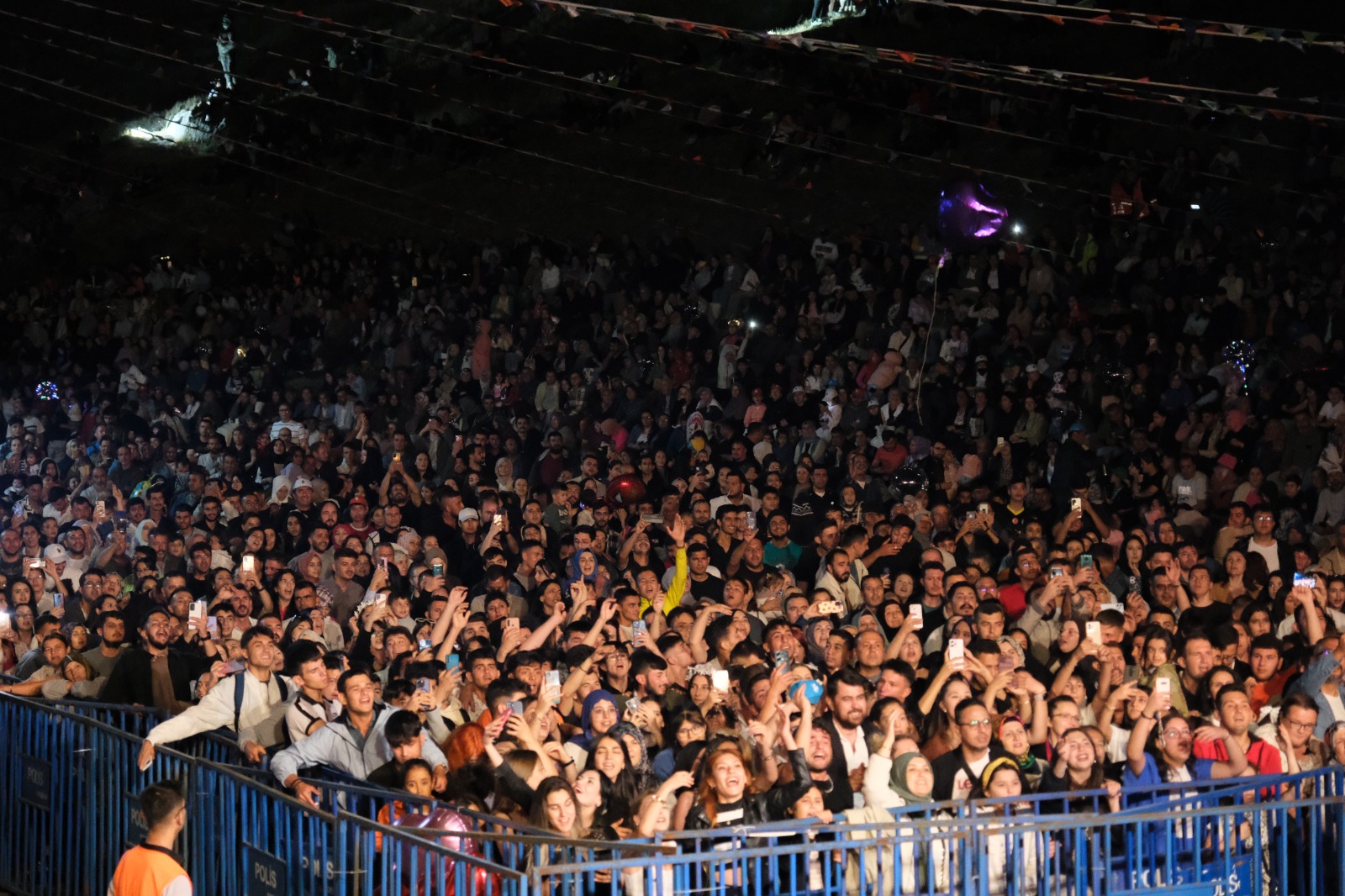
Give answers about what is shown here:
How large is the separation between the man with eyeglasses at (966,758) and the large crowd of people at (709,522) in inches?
0.7

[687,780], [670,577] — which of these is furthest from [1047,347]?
[687,780]

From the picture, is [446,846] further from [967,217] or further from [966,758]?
[967,217]

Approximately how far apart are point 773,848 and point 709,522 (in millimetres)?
7349

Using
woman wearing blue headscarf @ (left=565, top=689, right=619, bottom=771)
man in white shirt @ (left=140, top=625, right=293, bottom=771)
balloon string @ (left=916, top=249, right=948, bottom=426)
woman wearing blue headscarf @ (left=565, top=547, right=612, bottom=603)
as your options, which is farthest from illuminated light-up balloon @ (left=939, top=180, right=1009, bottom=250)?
man in white shirt @ (left=140, top=625, right=293, bottom=771)

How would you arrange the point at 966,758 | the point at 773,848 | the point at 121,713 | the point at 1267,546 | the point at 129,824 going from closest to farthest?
1. the point at 773,848
2. the point at 966,758
3. the point at 129,824
4. the point at 121,713
5. the point at 1267,546

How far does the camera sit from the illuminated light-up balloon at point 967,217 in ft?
60.4

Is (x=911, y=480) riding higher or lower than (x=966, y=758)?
higher

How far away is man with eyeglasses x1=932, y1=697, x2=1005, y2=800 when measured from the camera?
25.8 feet

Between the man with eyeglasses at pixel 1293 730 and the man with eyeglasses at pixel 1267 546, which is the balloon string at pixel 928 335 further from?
the man with eyeglasses at pixel 1293 730

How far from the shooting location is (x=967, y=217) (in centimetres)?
1845

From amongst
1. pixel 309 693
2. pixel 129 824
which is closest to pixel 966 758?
pixel 309 693

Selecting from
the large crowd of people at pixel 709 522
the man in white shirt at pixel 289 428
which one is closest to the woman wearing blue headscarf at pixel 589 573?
the large crowd of people at pixel 709 522

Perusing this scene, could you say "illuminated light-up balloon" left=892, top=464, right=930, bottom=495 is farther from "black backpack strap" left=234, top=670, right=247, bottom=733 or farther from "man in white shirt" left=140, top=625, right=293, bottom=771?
"black backpack strap" left=234, top=670, right=247, bottom=733

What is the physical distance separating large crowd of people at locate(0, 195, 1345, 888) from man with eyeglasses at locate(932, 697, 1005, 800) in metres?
0.02
